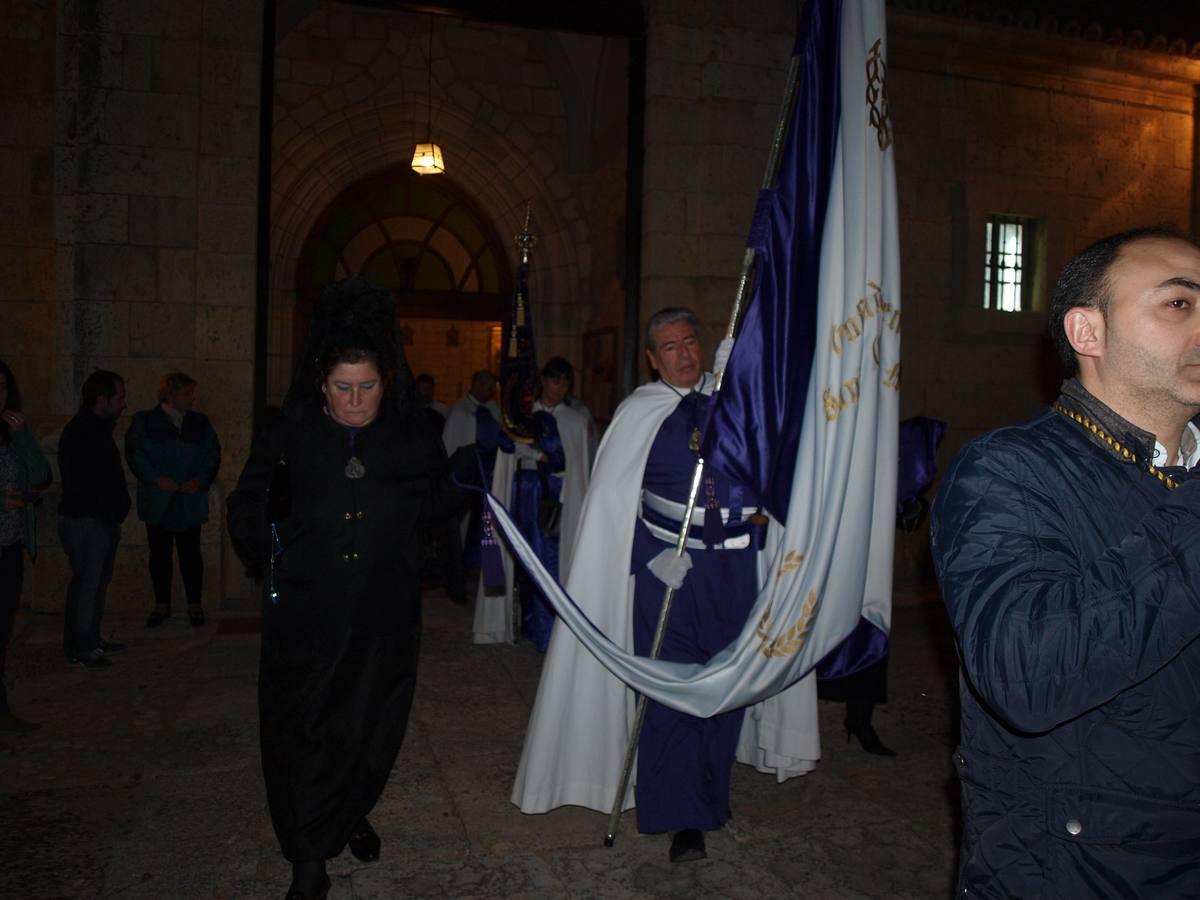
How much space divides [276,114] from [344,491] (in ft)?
31.4

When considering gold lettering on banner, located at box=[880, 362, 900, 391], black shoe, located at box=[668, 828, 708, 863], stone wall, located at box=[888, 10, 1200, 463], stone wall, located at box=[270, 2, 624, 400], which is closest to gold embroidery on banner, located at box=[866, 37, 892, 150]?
gold lettering on banner, located at box=[880, 362, 900, 391]

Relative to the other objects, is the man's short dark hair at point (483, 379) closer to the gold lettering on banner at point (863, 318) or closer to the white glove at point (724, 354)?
the white glove at point (724, 354)

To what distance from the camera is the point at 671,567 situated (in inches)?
132

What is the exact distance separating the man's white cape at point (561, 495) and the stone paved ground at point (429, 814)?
904 millimetres

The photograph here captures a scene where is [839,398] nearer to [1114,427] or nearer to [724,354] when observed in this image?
[724,354]

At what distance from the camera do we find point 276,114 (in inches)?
438

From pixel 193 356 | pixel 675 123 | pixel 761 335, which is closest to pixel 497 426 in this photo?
pixel 193 356

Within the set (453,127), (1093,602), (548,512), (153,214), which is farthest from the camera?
(453,127)

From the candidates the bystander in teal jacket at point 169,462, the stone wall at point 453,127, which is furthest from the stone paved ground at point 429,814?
the stone wall at point 453,127

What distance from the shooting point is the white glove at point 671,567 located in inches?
131

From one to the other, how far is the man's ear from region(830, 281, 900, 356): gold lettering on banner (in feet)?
4.71

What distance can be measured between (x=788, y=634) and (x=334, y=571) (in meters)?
1.51

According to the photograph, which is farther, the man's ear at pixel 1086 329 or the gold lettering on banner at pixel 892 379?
the gold lettering on banner at pixel 892 379

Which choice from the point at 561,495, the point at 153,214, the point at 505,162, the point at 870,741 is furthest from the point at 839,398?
the point at 505,162
